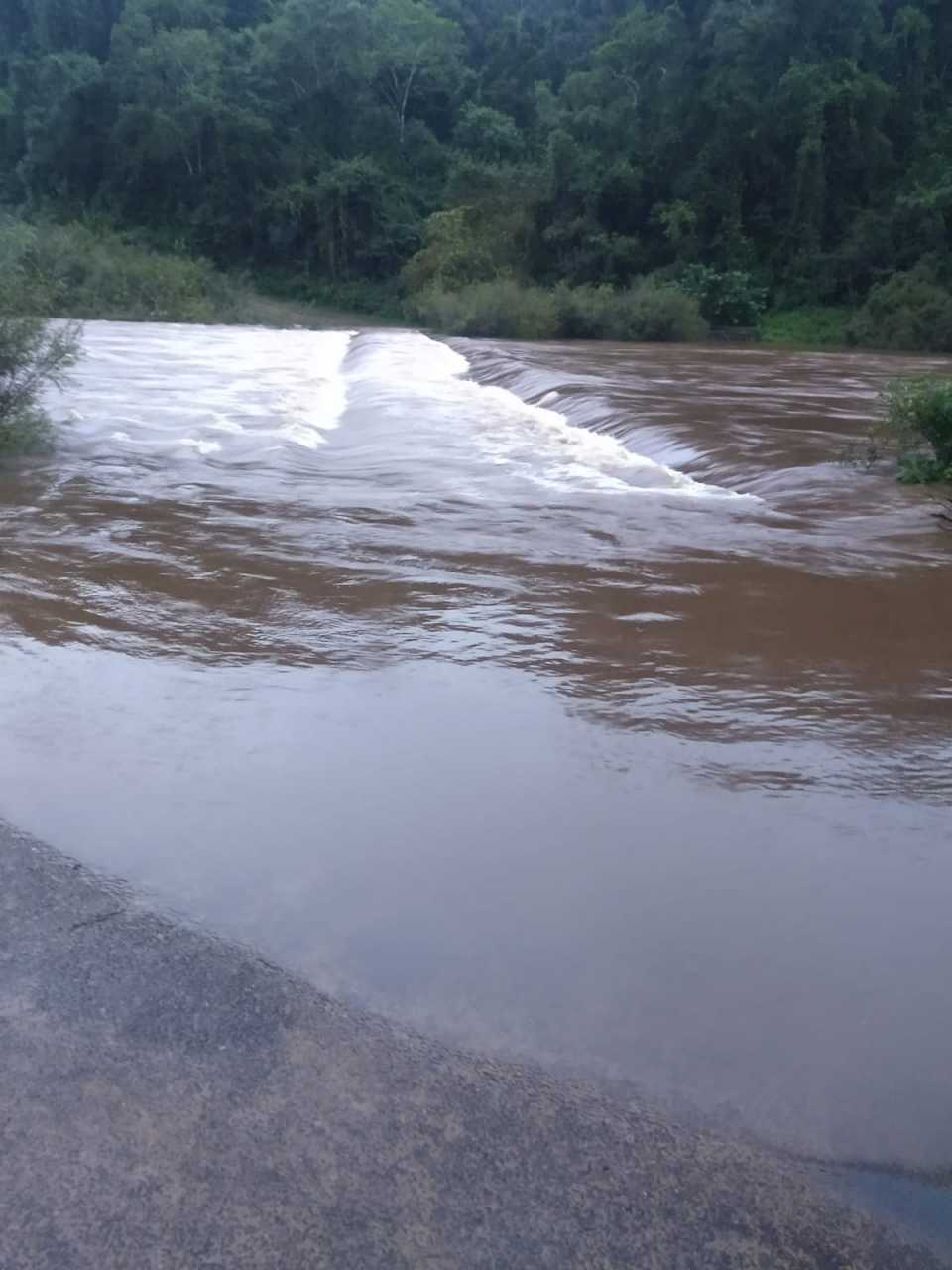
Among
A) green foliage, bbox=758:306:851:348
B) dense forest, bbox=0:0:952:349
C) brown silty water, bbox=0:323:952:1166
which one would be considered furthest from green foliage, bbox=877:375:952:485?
green foliage, bbox=758:306:851:348

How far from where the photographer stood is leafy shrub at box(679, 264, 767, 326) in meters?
40.4

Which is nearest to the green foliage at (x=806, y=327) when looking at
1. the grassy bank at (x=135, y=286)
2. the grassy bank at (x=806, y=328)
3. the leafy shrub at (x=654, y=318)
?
the grassy bank at (x=806, y=328)

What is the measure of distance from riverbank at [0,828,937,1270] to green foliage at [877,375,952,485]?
363 inches

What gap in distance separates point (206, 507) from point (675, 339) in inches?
1153

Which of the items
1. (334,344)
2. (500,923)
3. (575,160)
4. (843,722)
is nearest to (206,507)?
(843,722)

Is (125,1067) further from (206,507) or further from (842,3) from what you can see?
(842,3)

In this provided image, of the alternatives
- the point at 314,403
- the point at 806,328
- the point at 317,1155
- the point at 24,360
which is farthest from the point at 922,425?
the point at 806,328

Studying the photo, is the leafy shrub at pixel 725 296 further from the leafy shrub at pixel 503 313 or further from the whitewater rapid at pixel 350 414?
the whitewater rapid at pixel 350 414

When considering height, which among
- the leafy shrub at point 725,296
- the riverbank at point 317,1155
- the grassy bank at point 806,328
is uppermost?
the leafy shrub at point 725,296

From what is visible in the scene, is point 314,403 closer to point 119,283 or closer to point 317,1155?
point 317,1155

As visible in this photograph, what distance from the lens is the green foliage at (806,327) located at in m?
39.2

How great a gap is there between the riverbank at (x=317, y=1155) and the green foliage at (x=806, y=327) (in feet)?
122

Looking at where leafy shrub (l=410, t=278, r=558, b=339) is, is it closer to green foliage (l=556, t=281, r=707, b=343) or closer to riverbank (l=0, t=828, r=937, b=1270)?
green foliage (l=556, t=281, r=707, b=343)

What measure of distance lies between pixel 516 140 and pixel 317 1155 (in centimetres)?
6159
